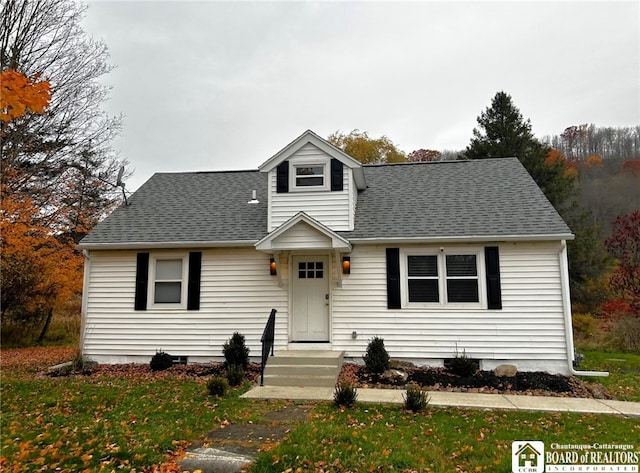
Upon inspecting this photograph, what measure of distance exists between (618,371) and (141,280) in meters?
11.6

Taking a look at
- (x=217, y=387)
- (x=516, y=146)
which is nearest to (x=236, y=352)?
(x=217, y=387)

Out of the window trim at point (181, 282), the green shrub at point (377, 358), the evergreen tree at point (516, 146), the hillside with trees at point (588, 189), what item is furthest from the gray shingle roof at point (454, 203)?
the evergreen tree at point (516, 146)

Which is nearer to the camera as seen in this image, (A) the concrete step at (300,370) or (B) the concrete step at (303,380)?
(B) the concrete step at (303,380)

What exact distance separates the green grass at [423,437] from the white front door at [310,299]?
336cm

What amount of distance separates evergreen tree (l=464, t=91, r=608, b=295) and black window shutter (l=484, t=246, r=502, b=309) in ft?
53.7

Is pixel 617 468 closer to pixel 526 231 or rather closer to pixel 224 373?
pixel 526 231

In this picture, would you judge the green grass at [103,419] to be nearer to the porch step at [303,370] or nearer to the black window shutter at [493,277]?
the porch step at [303,370]

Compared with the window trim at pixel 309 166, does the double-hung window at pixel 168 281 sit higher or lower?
lower

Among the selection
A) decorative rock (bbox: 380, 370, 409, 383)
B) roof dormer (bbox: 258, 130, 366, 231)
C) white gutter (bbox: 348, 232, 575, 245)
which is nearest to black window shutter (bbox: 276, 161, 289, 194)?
roof dormer (bbox: 258, 130, 366, 231)

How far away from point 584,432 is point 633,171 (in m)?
32.1

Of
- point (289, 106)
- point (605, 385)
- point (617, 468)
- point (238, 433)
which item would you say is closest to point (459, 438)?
point (617, 468)

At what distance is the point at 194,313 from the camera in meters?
9.52

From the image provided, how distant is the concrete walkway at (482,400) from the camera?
6.03m

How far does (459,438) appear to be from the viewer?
4656 mm
